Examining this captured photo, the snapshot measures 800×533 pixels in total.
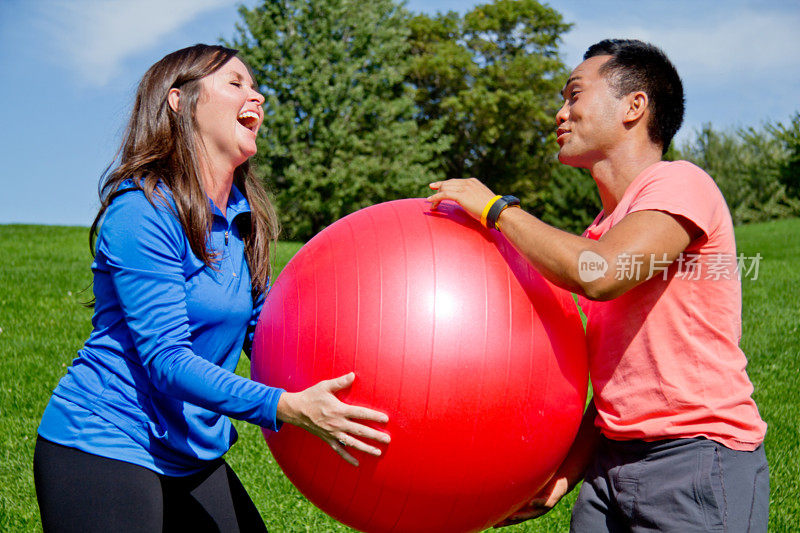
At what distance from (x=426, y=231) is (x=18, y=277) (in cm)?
1043

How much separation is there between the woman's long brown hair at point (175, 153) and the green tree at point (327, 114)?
25541mm

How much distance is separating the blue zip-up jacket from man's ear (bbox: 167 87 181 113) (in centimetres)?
52

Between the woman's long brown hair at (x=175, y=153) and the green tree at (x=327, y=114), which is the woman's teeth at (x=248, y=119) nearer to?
the woman's long brown hair at (x=175, y=153)

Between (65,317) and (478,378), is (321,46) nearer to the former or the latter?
(65,317)

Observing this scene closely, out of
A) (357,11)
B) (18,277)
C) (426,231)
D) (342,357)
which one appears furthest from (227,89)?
(357,11)

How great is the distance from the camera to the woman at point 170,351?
97.3 inches

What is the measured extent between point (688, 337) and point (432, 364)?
868 millimetres

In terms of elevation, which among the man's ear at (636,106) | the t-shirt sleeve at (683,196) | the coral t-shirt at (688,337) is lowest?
the coral t-shirt at (688,337)

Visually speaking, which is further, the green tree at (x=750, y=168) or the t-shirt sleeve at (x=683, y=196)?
the green tree at (x=750, y=168)

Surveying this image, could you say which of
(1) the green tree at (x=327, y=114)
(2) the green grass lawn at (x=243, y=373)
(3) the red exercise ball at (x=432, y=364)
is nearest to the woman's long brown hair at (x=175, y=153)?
(3) the red exercise ball at (x=432, y=364)

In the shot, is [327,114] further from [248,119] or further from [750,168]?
[248,119]

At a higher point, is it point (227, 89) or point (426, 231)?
Result: point (227, 89)

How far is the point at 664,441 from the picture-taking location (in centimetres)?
251

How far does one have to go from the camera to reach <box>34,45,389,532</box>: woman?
8.11ft
